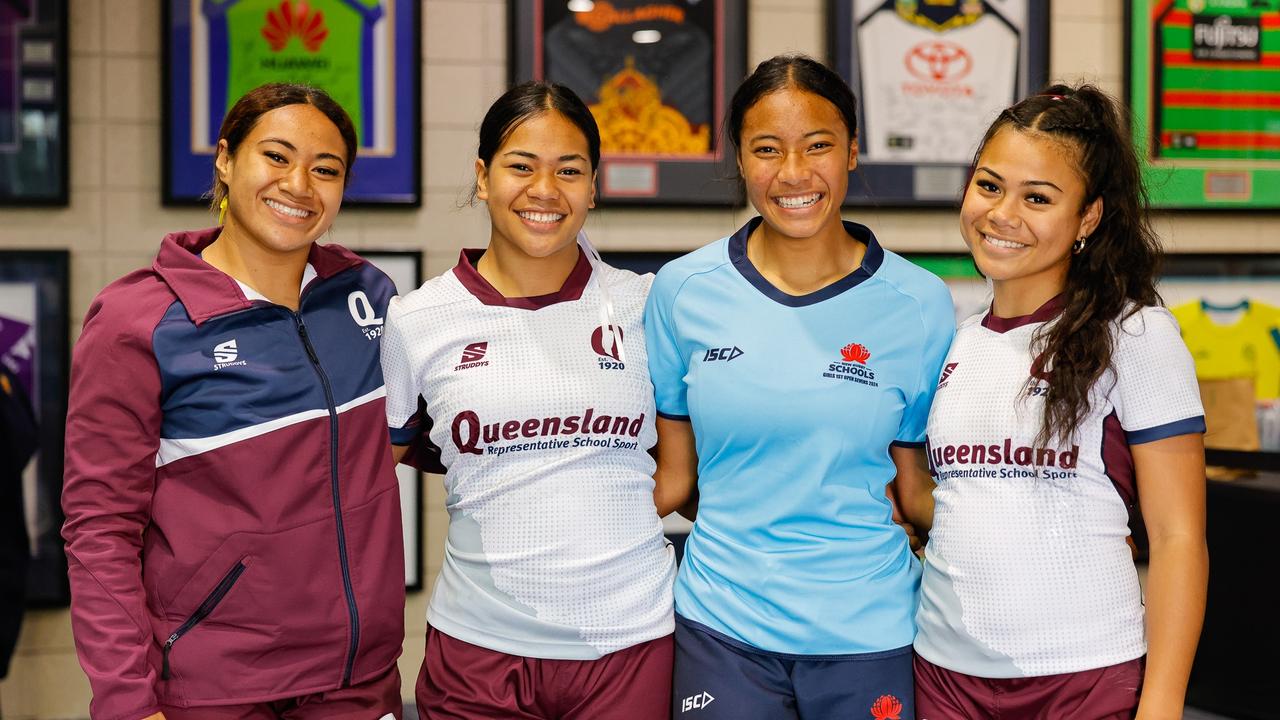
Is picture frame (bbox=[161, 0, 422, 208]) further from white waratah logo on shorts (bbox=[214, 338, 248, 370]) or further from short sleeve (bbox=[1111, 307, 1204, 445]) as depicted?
short sleeve (bbox=[1111, 307, 1204, 445])

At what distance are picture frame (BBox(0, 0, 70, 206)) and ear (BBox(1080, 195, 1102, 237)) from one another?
8.11ft

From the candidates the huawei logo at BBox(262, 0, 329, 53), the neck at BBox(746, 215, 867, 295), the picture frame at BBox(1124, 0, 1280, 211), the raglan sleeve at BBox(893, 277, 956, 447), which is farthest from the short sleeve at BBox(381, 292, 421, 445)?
the picture frame at BBox(1124, 0, 1280, 211)

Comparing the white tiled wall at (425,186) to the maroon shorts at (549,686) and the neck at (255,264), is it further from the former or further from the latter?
the maroon shorts at (549,686)

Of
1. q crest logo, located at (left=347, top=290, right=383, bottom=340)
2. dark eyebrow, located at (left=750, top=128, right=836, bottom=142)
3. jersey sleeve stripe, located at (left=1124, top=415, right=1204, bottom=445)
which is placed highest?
dark eyebrow, located at (left=750, top=128, right=836, bottom=142)

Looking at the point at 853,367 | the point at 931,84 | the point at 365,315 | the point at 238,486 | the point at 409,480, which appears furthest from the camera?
the point at 931,84

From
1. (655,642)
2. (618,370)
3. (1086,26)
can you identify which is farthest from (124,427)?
(1086,26)

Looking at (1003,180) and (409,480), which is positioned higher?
(1003,180)

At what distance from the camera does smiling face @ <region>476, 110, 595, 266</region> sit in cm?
173

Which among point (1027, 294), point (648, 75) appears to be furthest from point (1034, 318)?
point (648, 75)

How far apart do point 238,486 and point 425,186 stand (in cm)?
157

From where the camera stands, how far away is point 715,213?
10.1 ft

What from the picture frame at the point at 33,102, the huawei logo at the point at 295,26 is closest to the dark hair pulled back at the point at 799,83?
the huawei logo at the point at 295,26

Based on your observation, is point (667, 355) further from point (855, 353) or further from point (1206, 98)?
point (1206, 98)

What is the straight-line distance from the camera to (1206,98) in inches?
126
